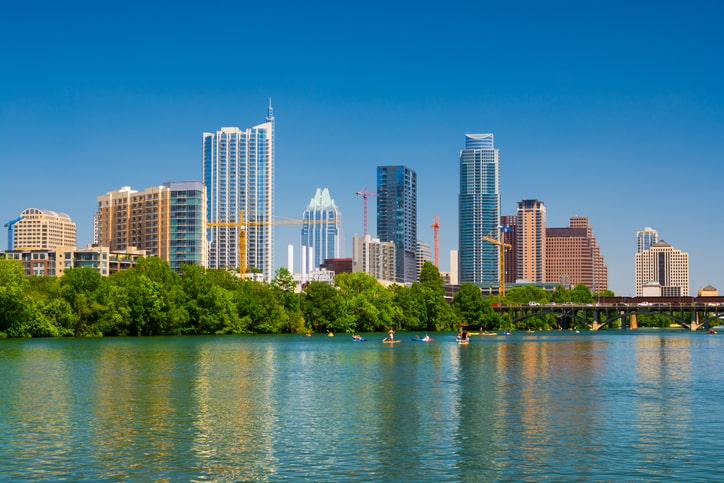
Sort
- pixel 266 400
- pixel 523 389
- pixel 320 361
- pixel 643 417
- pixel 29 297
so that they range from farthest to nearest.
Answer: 1. pixel 29 297
2. pixel 320 361
3. pixel 523 389
4. pixel 266 400
5. pixel 643 417

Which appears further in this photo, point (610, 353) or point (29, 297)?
point (29, 297)

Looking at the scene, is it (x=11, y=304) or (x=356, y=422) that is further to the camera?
(x=11, y=304)

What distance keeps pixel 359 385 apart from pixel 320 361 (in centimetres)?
3114

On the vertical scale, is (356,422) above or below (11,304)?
below

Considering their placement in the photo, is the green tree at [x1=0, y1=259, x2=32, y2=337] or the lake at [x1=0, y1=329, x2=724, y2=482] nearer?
the lake at [x1=0, y1=329, x2=724, y2=482]

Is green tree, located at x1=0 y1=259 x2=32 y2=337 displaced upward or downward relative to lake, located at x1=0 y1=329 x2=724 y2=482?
upward

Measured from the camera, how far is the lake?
128ft

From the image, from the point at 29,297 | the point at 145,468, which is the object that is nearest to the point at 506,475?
the point at 145,468

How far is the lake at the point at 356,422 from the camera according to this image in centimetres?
3906

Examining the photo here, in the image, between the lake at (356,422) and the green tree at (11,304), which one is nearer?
the lake at (356,422)

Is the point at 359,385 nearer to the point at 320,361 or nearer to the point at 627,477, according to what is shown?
the point at 320,361

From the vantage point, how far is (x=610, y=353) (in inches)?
5044

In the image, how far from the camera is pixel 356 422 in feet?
172

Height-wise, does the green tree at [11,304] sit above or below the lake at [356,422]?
above
